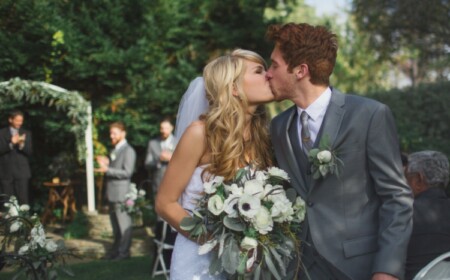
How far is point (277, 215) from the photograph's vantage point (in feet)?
9.82

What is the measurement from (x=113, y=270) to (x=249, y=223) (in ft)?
20.9

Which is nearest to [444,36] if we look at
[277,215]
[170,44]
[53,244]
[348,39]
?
[170,44]

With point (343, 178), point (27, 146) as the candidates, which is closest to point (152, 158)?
point (27, 146)

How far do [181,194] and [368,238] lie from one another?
100 cm

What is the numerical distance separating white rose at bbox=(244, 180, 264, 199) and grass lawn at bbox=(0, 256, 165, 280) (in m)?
5.57

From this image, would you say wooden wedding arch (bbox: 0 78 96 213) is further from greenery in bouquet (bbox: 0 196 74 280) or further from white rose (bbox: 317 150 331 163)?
white rose (bbox: 317 150 331 163)

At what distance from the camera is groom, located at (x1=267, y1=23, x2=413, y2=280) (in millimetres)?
2928

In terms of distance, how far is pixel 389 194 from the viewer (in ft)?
9.62

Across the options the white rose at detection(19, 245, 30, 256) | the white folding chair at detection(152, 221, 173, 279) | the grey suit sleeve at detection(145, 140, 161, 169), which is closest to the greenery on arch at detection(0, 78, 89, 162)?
the grey suit sleeve at detection(145, 140, 161, 169)

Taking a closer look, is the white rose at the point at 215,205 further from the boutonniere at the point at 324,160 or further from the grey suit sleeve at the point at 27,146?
the grey suit sleeve at the point at 27,146

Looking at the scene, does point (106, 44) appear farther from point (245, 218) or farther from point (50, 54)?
point (245, 218)

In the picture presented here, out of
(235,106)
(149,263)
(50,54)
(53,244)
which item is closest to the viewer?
(235,106)

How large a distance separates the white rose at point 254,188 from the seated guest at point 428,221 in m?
1.37

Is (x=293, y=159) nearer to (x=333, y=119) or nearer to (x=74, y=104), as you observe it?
(x=333, y=119)
